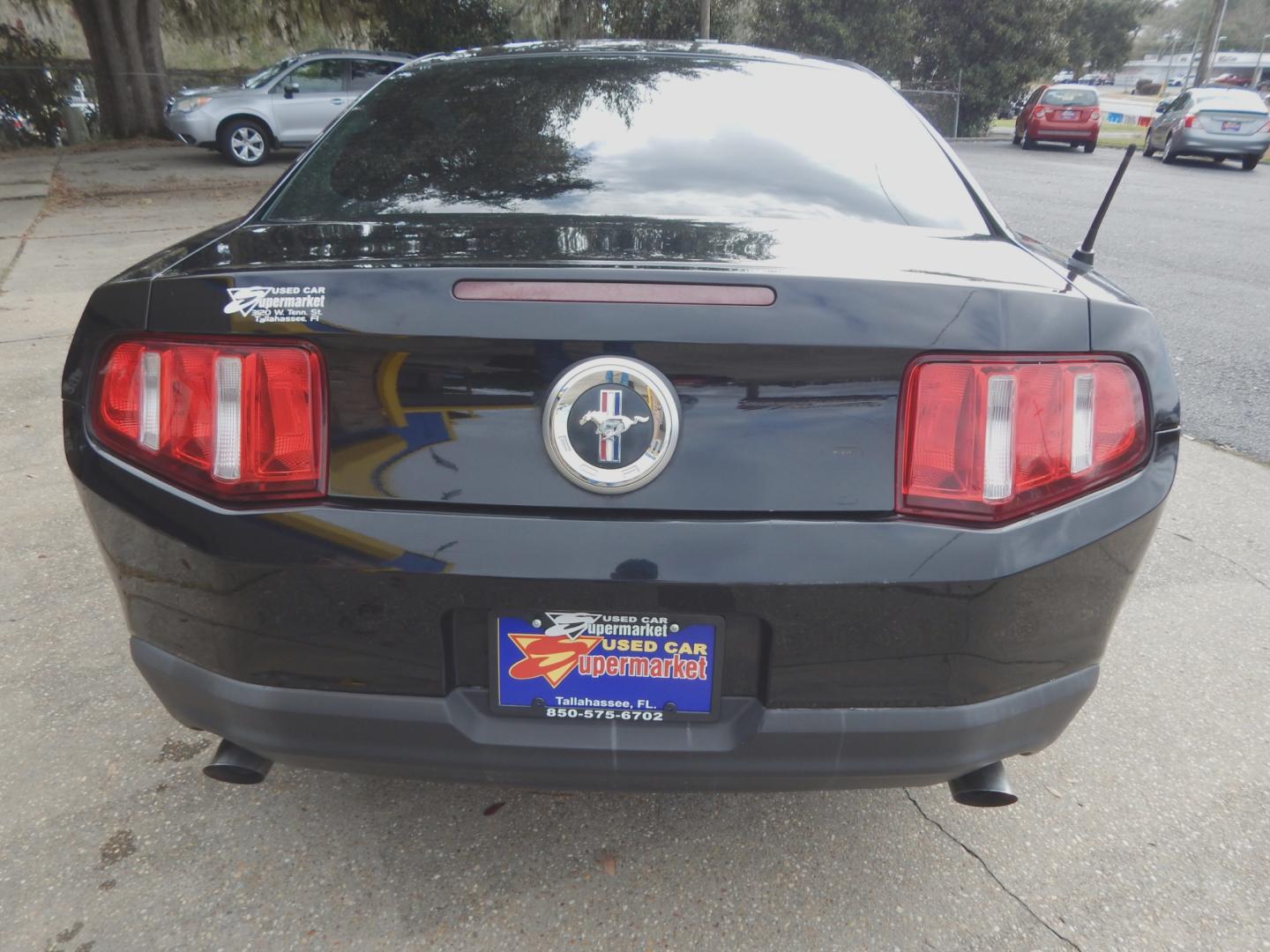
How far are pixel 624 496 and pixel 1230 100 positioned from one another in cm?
2254

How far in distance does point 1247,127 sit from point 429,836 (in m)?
21.9

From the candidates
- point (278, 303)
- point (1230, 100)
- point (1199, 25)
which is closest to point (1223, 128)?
point (1230, 100)

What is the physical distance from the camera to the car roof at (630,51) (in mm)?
2812

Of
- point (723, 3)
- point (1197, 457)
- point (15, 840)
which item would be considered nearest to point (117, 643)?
point (15, 840)

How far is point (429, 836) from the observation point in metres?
2.09

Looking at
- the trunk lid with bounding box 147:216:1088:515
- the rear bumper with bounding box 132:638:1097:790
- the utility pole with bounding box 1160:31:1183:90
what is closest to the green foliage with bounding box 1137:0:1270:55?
the utility pole with bounding box 1160:31:1183:90

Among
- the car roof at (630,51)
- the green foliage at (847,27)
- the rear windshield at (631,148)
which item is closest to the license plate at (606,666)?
the rear windshield at (631,148)

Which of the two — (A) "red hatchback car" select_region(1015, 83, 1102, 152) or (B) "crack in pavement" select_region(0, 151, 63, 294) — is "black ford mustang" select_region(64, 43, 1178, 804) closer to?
(B) "crack in pavement" select_region(0, 151, 63, 294)

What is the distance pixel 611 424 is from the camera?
1.46 m

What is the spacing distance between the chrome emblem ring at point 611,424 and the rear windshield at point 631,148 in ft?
1.80

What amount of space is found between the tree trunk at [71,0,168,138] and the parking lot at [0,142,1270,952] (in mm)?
18368

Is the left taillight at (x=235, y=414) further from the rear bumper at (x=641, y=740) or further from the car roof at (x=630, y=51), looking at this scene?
the car roof at (x=630, y=51)

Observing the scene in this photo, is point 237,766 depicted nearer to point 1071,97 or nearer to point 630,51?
point 630,51

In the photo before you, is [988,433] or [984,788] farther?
[984,788]
